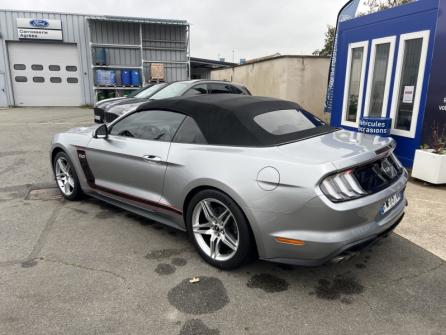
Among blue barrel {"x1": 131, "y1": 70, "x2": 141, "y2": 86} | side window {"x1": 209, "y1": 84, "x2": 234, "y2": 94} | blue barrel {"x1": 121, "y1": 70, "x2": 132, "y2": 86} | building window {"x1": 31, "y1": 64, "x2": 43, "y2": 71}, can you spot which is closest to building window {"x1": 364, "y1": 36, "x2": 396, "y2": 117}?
side window {"x1": 209, "y1": 84, "x2": 234, "y2": 94}

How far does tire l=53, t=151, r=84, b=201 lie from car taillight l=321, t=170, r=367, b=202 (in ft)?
11.0

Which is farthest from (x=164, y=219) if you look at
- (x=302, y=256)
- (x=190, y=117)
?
(x=302, y=256)

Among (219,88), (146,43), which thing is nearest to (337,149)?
(219,88)

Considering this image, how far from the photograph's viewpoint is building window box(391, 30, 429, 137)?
6.17 m

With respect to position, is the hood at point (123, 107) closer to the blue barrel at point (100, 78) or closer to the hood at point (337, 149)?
the hood at point (337, 149)

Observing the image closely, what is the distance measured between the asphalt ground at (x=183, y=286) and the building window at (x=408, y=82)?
2.86 meters

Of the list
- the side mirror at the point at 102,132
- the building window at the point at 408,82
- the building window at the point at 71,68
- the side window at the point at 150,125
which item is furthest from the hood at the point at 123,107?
the building window at the point at 71,68

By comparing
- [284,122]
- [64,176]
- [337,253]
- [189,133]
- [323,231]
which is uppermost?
[284,122]

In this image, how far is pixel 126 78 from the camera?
1967 centimetres

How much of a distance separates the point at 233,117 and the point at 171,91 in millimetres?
5418

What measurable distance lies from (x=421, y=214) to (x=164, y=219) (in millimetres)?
3117

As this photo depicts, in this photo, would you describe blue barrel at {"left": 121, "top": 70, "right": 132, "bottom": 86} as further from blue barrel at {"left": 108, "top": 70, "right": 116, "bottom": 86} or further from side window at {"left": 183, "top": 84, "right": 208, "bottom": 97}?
side window at {"left": 183, "top": 84, "right": 208, "bottom": 97}

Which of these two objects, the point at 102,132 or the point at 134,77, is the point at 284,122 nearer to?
the point at 102,132

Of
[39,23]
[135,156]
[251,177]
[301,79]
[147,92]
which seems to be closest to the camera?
[251,177]
